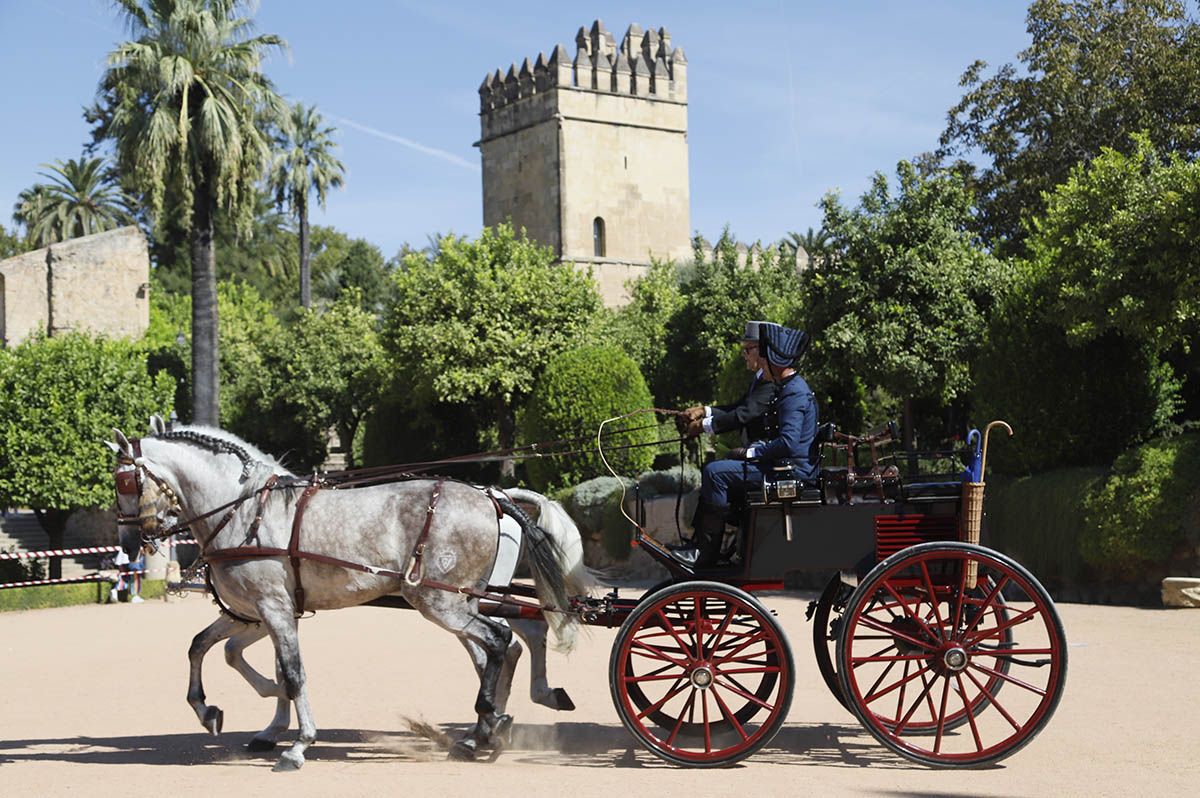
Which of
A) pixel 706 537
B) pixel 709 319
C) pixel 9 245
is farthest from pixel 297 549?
pixel 9 245

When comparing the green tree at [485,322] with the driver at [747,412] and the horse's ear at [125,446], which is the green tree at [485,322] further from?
the driver at [747,412]

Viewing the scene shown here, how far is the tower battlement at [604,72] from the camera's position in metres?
59.5

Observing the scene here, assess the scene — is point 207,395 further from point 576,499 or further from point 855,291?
point 855,291

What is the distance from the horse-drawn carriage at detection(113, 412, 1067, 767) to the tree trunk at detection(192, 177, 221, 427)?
68.4 ft

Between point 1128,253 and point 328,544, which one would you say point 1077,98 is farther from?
point 328,544

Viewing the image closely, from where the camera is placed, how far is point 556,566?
8.34 metres

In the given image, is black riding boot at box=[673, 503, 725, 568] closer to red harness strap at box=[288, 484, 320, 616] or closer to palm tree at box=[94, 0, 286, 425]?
red harness strap at box=[288, 484, 320, 616]

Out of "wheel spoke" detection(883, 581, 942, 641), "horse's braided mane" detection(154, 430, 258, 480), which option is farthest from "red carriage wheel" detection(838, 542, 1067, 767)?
"horse's braided mane" detection(154, 430, 258, 480)

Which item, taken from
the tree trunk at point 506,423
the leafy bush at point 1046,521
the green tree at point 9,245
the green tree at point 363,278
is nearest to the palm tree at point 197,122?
the tree trunk at point 506,423

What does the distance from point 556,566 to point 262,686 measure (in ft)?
6.40

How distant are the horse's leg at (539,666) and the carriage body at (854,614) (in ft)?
1.85

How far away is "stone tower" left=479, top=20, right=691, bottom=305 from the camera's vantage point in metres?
59.1

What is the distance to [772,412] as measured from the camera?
7754mm

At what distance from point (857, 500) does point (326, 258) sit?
63.3 metres
